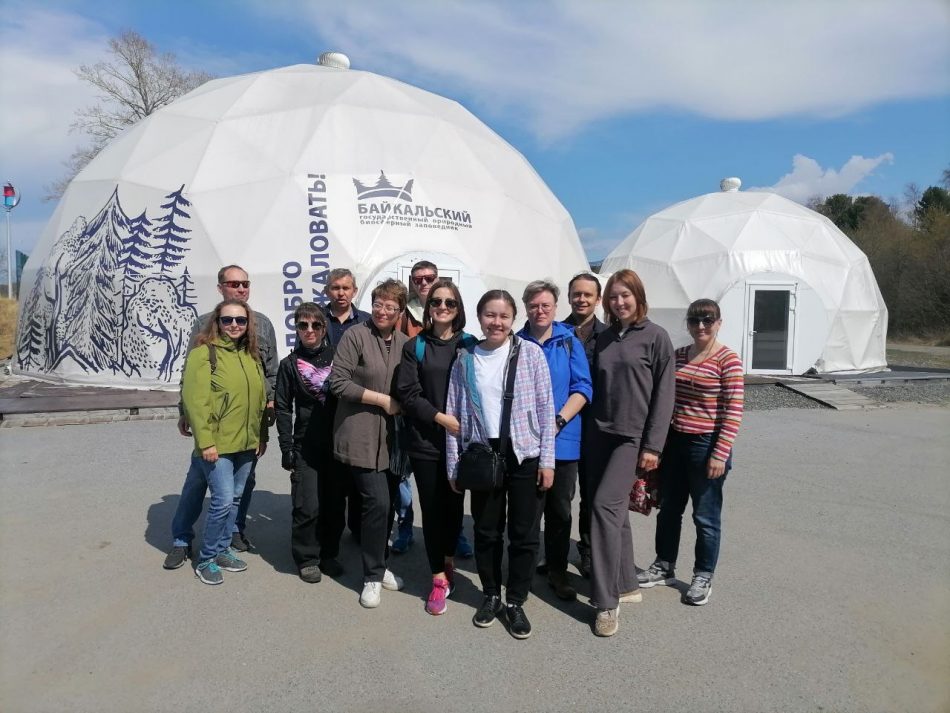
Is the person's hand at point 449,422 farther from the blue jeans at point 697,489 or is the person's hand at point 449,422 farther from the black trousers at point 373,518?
the blue jeans at point 697,489

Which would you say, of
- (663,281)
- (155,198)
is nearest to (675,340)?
(663,281)

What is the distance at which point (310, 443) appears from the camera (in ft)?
12.6

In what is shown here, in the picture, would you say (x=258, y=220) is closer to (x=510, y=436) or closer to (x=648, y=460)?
(x=510, y=436)

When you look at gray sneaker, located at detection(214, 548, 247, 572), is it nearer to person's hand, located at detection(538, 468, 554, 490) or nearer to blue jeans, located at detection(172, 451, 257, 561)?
blue jeans, located at detection(172, 451, 257, 561)

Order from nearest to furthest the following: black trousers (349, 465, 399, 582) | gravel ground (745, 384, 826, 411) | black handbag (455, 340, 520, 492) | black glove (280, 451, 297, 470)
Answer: black handbag (455, 340, 520, 492) < black trousers (349, 465, 399, 582) < black glove (280, 451, 297, 470) < gravel ground (745, 384, 826, 411)

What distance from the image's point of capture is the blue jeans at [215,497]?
3750 mm

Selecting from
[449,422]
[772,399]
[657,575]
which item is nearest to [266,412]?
[449,422]

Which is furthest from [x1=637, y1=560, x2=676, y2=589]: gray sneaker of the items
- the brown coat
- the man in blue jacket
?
the brown coat

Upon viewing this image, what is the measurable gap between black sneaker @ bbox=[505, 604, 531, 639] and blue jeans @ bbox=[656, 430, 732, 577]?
3.70 ft

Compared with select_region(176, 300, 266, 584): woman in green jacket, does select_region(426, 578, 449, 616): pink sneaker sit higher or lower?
lower

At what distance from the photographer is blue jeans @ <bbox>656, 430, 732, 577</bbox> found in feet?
11.4

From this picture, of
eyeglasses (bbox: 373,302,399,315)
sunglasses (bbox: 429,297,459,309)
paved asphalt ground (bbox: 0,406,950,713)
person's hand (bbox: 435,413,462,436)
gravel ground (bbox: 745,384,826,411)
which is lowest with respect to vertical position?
paved asphalt ground (bbox: 0,406,950,713)

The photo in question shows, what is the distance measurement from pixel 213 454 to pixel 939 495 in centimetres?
622

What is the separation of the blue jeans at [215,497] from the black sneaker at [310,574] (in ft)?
1.79
